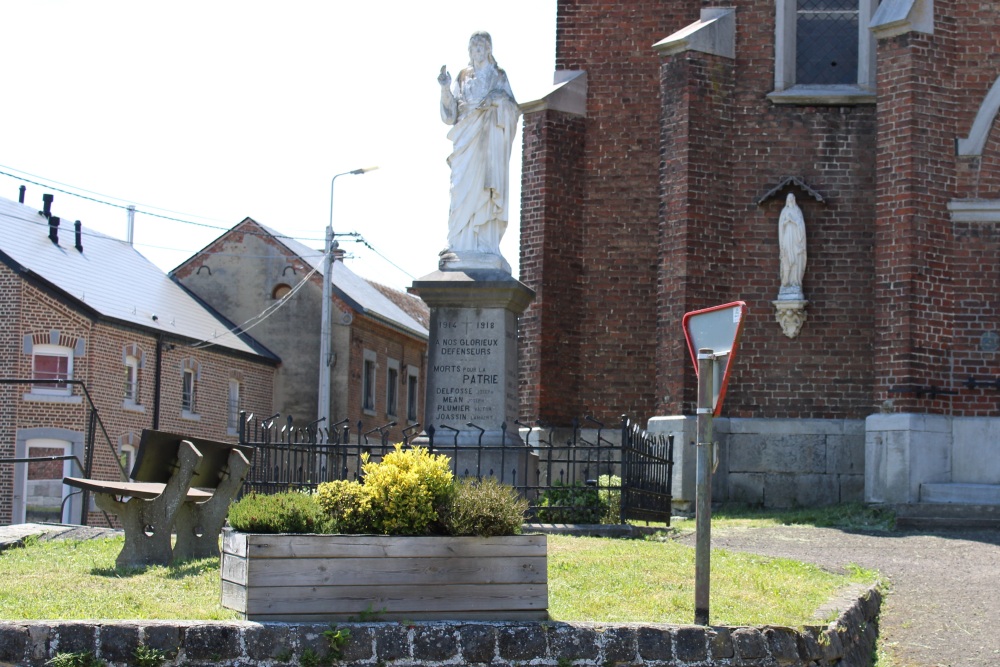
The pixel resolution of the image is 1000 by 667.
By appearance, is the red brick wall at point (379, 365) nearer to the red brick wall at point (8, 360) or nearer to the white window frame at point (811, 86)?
the red brick wall at point (8, 360)

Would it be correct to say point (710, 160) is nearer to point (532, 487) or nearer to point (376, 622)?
point (532, 487)

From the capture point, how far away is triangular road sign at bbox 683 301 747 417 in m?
7.82

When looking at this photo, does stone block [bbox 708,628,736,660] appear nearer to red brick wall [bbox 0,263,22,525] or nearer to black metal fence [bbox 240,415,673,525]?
black metal fence [bbox 240,415,673,525]

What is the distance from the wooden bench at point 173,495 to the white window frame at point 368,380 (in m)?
30.8

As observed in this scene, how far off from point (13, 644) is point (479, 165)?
911 cm

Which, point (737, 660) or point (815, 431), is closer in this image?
point (737, 660)

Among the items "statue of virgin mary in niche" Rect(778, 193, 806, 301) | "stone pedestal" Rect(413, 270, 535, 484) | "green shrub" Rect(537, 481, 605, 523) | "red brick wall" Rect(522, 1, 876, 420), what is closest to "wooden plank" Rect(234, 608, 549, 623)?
"green shrub" Rect(537, 481, 605, 523)

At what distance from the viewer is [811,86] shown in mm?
19094

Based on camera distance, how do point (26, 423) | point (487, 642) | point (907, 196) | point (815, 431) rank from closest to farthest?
point (487, 642) → point (907, 196) → point (815, 431) → point (26, 423)

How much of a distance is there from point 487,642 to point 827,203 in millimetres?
12654

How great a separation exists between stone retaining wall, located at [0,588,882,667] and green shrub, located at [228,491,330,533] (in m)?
0.62

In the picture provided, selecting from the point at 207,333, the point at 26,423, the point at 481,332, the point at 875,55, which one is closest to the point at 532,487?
the point at 481,332

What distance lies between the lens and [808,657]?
788 centimetres

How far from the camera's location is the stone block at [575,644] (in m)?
7.36
